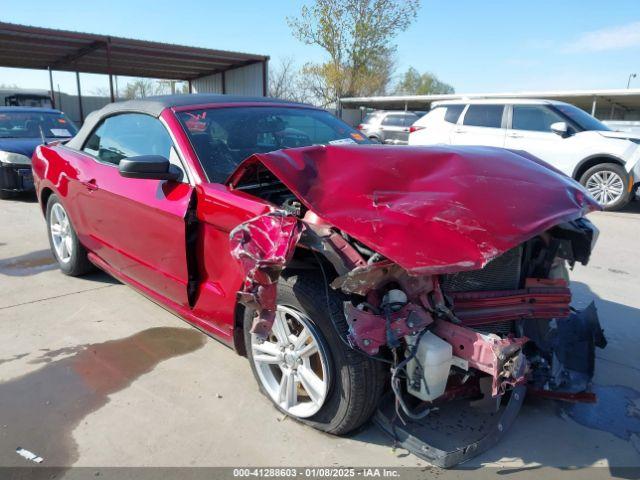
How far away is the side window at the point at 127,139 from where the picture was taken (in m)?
3.17

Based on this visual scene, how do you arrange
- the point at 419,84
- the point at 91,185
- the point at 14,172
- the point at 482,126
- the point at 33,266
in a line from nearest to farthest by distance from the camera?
the point at 91,185 → the point at 33,266 → the point at 14,172 → the point at 482,126 → the point at 419,84

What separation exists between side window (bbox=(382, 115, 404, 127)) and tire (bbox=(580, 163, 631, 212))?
9.84 m

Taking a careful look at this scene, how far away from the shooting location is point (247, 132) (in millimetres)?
3254

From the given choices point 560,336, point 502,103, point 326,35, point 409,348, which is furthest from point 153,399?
point 326,35

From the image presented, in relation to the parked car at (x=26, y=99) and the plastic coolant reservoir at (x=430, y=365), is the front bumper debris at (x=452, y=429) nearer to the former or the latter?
the plastic coolant reservoir at (x=430, y=365)

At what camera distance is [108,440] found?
2.36 meters

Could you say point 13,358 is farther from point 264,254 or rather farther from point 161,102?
point 264,254

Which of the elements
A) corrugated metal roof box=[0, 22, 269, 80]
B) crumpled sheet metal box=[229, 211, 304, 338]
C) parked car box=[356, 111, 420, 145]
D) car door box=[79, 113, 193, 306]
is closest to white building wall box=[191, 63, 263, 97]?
corrugated metal roof box=[0, 22, 269, 80]

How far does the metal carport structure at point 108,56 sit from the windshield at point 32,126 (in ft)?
20.3

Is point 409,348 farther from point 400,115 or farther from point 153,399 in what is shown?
point 400,115

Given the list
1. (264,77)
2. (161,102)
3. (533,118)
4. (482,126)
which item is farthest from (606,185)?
(264,77)

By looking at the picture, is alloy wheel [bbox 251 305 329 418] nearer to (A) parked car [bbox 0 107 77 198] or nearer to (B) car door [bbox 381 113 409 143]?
(A) parked car [bbox 0 107 77 198]

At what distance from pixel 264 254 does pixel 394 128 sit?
53.0 feet

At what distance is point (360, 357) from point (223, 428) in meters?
0.87
